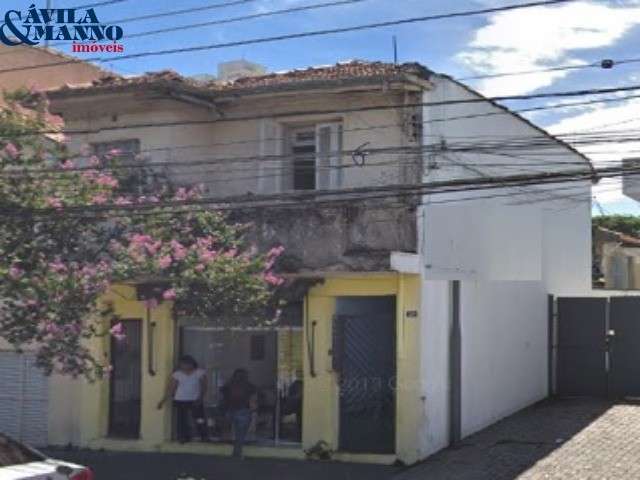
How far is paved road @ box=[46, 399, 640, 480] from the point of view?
507 inches

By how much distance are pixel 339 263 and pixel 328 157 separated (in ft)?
6.07

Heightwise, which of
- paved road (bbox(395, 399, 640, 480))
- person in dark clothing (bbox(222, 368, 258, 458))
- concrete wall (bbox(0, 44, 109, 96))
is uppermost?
concrete wall (bbox(0, 44, 109, 96))

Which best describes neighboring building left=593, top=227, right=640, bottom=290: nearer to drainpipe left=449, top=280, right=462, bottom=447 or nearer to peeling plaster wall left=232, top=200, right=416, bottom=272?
drainpipe left=449, top=280, right=462, bottom=447

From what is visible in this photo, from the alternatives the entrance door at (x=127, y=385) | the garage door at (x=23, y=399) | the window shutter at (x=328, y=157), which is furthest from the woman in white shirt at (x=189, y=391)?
the window shutter at (x=328, y=157)

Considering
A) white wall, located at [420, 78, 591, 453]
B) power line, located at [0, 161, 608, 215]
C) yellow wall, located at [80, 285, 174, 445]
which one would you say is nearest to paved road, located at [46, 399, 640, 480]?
yellow wall, located at [80, 285, 174, 445]

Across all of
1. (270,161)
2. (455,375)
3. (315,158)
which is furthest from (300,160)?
(455,375)

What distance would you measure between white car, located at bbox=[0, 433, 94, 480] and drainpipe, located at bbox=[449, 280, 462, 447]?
8.06 m

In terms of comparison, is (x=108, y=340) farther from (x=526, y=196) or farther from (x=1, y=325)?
(x=526, y=196)

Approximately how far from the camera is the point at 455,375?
15109 mm

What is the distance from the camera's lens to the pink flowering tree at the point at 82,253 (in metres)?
11.4

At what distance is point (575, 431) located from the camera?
50.2 ft

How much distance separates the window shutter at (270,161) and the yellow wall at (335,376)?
195cm

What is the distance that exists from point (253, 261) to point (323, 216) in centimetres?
179

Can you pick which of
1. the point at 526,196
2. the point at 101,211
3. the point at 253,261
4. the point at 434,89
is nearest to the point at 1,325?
the point at 101,211
